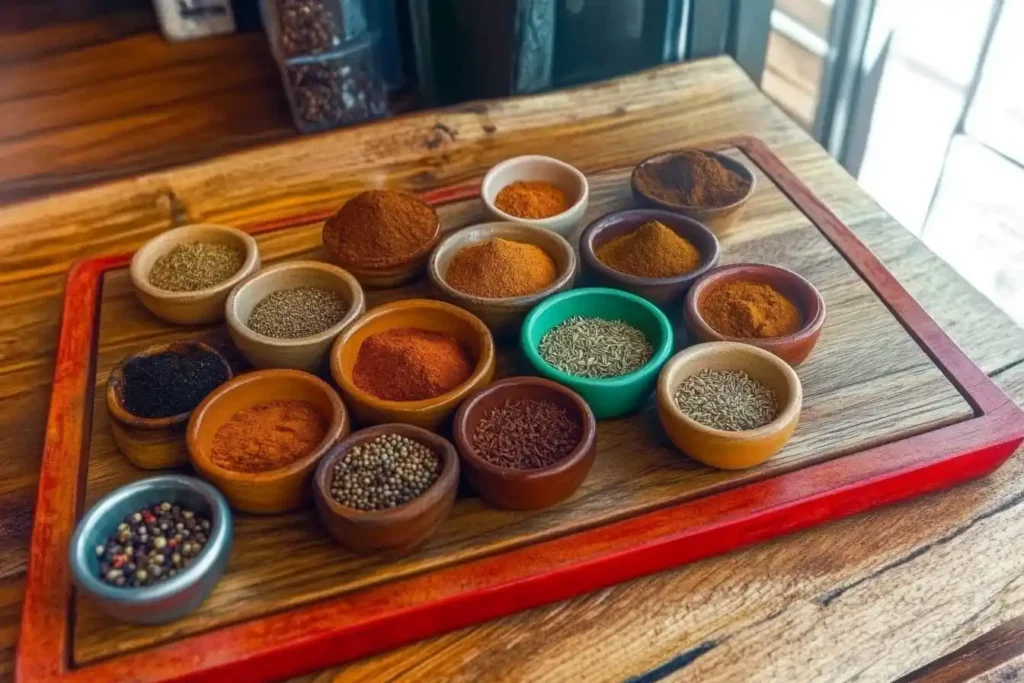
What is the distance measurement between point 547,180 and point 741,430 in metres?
0.58

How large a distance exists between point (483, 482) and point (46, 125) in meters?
1.40

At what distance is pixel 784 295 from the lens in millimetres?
1214

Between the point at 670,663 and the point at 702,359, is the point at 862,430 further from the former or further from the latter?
the point at 670,663

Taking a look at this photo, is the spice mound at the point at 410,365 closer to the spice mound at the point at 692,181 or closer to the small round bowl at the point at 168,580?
Result: the small round bowl at the point at 168,580

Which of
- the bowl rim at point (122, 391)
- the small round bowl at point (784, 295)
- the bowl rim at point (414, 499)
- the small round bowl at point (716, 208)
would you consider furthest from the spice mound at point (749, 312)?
the bowl rim at point (122, 391)

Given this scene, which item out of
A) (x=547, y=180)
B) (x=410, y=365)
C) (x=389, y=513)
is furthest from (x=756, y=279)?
(x=389, y=513)

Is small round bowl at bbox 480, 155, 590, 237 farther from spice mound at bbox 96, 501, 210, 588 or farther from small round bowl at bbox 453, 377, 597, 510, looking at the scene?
spice mound at bbox 96, 501, 210, 588

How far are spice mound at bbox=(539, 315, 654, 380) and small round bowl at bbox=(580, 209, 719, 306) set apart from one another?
59 mm

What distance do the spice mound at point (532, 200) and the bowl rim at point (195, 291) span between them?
38 cm

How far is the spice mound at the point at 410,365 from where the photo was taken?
1079 millimetres

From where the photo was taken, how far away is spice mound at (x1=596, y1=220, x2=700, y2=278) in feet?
4.02

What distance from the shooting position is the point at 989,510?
1.06 metres

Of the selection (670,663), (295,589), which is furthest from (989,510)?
(295,589)

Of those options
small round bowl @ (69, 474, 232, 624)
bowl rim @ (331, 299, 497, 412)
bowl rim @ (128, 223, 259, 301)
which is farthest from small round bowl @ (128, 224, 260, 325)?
small round bowl @ (69, 474, 232, 624)
